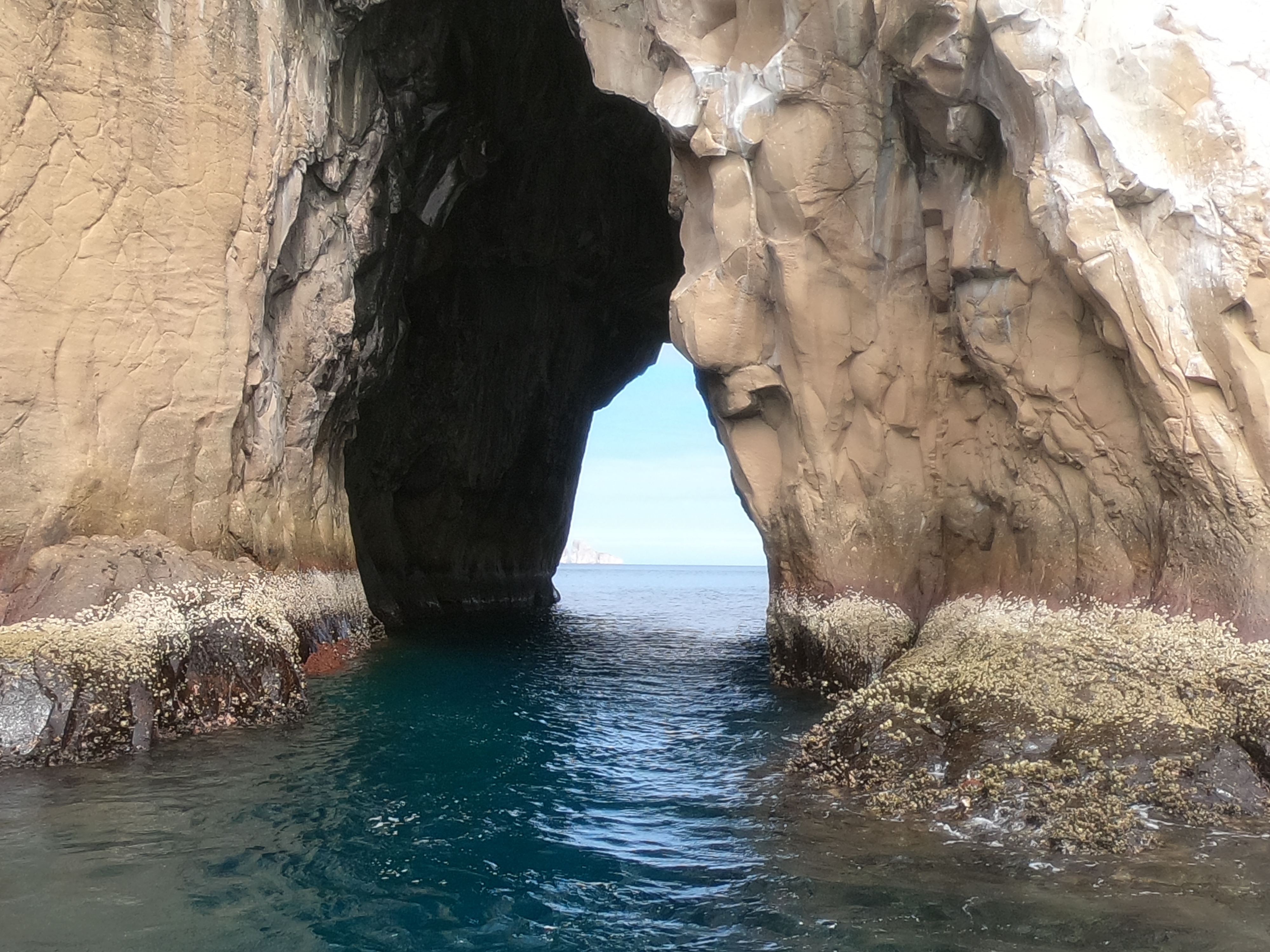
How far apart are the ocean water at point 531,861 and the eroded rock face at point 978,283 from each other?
384 cm

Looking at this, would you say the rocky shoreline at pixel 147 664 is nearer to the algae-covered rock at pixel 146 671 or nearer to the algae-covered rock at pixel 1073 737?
the algae-covered rock at pixel 146 671

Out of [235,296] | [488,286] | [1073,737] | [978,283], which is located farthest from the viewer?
[488,286]

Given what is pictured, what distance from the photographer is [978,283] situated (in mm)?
12477

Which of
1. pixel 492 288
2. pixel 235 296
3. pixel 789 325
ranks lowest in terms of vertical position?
pixel 789 325

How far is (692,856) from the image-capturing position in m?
7.21

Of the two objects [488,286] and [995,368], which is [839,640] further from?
[488,286]

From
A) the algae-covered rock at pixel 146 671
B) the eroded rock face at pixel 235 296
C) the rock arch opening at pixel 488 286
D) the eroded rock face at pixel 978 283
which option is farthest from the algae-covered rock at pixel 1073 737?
the rock arch opening at pixel 488 286

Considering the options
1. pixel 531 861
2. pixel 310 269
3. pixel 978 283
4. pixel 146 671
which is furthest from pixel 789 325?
pixel 146 671

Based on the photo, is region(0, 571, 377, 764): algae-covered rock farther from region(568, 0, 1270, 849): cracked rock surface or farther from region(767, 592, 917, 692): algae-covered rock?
region(767, 592, 917, 692): algae-covered rock

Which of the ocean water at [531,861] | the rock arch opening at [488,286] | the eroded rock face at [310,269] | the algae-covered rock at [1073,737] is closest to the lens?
the ocean water at [531,861]

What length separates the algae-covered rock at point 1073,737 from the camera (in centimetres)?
746

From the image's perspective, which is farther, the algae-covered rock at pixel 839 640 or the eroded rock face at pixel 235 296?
the algae-covered rock at pixel 839 640

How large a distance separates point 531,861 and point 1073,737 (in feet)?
14.6

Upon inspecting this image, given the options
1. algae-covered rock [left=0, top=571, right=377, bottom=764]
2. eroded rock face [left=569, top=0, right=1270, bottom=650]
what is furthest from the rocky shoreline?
eroded rock face [left=569, top=0, right=1270, bottom=650]
